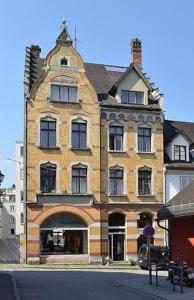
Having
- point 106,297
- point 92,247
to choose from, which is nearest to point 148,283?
point 106,297

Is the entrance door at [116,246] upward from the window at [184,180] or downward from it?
downward

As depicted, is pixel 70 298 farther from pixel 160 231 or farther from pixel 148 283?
pixel 160 231

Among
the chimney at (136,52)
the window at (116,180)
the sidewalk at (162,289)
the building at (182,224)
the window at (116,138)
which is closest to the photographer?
the sidewalk at (162,289)

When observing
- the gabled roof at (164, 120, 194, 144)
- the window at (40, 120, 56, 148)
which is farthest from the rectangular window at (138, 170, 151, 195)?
the window at (40, 120, 56, 148)

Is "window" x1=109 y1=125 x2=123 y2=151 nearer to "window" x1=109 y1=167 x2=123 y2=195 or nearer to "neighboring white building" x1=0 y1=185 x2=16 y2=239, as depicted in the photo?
"window" x1=109 y1=167 x2=123 y2=195

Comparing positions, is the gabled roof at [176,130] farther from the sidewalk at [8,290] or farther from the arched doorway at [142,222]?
the sidewalk at [8,290]

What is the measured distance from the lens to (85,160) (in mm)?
45938

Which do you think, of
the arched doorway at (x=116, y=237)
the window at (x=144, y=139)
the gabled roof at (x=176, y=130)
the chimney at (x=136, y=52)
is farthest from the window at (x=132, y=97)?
the arched doorway at (x=116, y=237)

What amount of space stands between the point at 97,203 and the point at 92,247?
3584mm

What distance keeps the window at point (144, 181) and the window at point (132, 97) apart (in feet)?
19.4

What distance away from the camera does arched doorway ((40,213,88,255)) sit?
44.9 meters

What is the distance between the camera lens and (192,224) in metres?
25.0

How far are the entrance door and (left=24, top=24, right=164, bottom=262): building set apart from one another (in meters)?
0.08

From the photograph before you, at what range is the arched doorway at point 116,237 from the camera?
1821 inches
